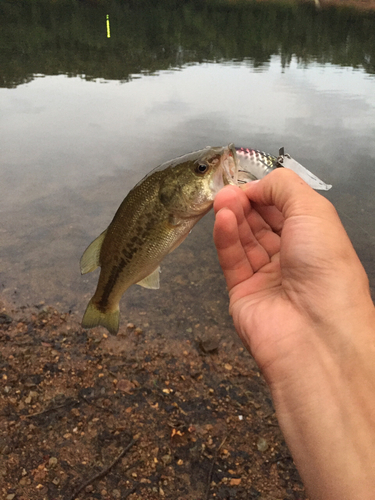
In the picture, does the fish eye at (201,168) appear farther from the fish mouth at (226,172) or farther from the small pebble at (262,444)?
the small pebble at (262,444)

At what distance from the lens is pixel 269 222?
127 inches

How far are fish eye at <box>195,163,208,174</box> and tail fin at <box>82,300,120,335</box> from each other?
149 cm

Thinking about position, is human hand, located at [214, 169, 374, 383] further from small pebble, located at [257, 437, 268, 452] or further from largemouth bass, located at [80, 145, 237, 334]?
small pebble, located at [257, 437, 268, 452]

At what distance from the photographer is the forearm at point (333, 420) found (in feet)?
6.38

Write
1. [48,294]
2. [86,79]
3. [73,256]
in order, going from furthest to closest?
[86,79] < [73,256] < [48,294]

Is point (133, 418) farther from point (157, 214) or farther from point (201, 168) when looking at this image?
point (201, 168)

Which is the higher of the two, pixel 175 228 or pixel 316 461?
pixel 175 228

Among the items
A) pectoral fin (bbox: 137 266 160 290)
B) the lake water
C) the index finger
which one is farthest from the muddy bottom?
the index finger

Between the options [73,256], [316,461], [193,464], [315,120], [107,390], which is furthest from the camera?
[315,120]

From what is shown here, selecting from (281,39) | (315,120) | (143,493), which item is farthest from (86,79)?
(281,39)

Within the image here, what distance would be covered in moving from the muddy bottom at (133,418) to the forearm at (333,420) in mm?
1849

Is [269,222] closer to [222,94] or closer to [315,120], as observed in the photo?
[315,120]

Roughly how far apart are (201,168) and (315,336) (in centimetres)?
139

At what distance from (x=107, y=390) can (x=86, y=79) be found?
20122mm
